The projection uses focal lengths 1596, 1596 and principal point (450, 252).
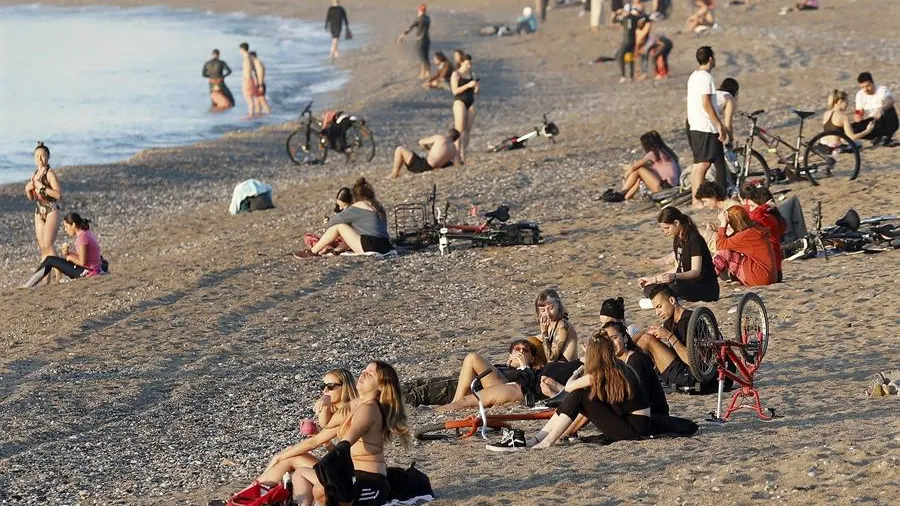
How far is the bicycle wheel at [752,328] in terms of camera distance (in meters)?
8.91

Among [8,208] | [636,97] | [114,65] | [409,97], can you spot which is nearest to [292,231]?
[8,208]

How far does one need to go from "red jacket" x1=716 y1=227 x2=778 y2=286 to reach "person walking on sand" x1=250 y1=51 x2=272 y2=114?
18.4 m

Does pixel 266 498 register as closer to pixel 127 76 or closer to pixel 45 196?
pixel 45 196

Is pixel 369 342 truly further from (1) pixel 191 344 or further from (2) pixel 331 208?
(2) pixel 331 208

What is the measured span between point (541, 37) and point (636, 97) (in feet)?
41.6

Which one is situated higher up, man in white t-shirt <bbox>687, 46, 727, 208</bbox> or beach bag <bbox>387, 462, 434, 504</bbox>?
man in white t-shirt <bbox>687, 46, 727, 208</bbox>

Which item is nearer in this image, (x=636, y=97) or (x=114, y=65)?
(x=636, y=97)

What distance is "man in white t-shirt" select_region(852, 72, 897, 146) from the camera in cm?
1684

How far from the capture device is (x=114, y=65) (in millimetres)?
43906

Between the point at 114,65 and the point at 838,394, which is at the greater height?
the point at 114,65

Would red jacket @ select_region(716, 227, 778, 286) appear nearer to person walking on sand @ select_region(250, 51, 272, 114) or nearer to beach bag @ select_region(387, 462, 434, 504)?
beach bag @ select_region(387, 462, 434, 504)

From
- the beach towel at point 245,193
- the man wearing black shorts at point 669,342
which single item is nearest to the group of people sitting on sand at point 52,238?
the beach towel at point 245,193

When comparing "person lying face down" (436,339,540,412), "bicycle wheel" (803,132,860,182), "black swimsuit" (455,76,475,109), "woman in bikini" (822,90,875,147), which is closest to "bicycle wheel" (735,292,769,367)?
"person lying face down" (436,339,540,412)

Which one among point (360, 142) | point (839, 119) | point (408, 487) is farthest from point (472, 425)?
point (360, 142)
